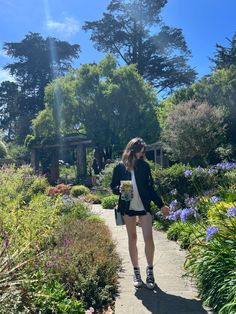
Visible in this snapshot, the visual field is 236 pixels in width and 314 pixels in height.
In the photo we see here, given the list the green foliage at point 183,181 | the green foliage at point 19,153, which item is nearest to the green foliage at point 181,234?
the green foliage at point 183,181

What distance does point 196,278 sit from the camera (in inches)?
184

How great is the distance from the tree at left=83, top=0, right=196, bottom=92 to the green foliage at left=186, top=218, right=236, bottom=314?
122ft

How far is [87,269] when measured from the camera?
4.45 m

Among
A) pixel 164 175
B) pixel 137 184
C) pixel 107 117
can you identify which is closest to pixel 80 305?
pixel 137 184

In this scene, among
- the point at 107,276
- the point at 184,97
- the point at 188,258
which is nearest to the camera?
the point at 107,276

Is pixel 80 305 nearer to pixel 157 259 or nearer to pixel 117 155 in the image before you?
pixel 157 259

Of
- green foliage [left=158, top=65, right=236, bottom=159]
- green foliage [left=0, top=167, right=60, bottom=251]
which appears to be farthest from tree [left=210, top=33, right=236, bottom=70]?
green foliage [left=0, top=167, right=60, bottom=251]

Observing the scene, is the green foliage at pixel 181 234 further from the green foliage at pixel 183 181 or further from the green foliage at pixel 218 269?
the green foliage at pixel 218 269

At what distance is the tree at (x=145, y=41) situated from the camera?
133ft

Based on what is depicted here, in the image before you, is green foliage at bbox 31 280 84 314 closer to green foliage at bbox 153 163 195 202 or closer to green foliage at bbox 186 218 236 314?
green foliage at bbox 186 218 236 314

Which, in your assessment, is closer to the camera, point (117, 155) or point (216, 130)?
point (216, 130)

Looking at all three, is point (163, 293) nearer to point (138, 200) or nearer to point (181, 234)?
A: point (138, 200)

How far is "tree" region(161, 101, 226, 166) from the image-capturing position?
761 inches

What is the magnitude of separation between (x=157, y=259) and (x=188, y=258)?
92cm
